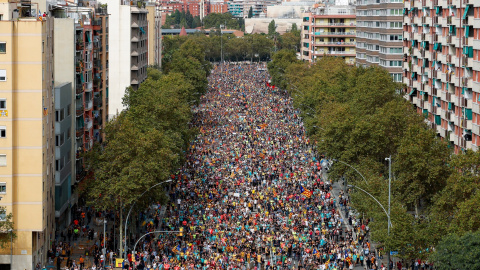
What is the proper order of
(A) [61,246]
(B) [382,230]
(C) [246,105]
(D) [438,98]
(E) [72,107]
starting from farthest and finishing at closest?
1. (C) [246,105]
2. (D) [438,98]
3. (E) [72,107]
4. (A) [61,246]
5. (B) [382,230]

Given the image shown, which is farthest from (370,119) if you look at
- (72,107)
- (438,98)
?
(72,107)

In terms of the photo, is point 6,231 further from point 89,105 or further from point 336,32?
point 336,32

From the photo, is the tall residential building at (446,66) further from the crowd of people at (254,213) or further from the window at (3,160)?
the window at (3,160)

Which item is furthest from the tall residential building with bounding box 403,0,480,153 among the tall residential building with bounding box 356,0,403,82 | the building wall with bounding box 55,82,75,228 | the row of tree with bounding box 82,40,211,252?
the building wall with bounding box 55,82,75,228

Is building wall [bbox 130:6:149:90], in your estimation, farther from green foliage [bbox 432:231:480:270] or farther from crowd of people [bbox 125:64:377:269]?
green foliage [bbox 432:231:480:270]

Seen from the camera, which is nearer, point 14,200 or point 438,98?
point 14,200

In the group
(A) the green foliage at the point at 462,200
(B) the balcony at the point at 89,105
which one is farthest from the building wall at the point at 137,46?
(A) the green foliage at the point at 462,200


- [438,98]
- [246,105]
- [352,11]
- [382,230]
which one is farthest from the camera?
[352,11]

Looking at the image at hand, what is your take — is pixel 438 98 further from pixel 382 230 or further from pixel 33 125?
pixel 33 125
